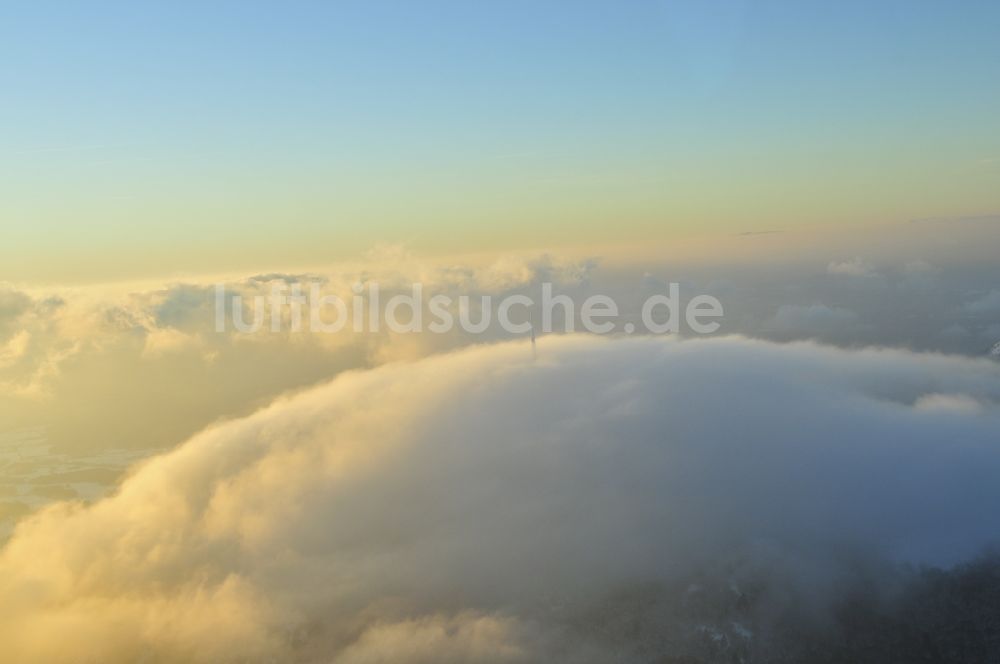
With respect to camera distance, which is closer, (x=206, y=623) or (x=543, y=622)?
(x=543, y=622)

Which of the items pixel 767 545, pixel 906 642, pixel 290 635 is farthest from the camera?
pixel 767 545

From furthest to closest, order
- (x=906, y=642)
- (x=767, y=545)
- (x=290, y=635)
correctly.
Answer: (x=767, y=545) → (x=290, y=635) → (x=906, y=642)

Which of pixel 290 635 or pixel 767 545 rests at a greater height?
pixel 767 545

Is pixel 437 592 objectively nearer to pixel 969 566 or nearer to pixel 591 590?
pixel 591 590

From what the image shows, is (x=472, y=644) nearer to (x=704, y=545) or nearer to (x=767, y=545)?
(x=704, y=545)

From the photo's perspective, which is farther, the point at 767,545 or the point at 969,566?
the point at 767,545

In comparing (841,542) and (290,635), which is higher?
(841,542)

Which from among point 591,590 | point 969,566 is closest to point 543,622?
point 591,590

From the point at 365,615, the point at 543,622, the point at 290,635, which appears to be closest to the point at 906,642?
the point at 543,622
